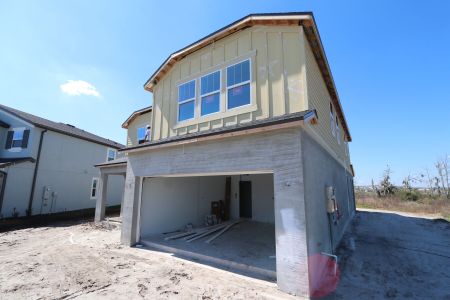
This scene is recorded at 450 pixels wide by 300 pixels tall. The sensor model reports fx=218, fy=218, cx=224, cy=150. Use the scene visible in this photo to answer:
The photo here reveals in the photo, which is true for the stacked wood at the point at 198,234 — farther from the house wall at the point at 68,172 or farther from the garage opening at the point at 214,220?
the house wall at the point at 68,172

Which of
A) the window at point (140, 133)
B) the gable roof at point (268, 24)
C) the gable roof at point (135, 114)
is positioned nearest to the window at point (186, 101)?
the gable roof at point (268, 24)

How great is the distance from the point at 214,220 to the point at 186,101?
6977 mm

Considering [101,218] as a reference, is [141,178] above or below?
above

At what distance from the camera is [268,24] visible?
260 inches

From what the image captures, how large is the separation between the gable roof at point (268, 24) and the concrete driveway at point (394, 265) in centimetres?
663

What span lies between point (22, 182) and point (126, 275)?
14.0m

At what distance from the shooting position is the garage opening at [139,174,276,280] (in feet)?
22.5

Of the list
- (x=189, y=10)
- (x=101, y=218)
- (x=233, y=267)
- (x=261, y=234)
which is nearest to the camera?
(x=233, y=267)

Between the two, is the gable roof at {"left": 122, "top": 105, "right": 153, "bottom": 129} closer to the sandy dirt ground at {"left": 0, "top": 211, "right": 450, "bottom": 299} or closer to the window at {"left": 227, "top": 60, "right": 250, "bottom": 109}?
the sandy dirt ground at {"left": 0, "top": 211, "right": 450, "bottom": 299}

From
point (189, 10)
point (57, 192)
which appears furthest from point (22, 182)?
point (189, 10)

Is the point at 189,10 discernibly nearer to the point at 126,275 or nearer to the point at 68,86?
the point at 126,275

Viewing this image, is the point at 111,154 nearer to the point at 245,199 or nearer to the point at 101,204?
the point at 101,204

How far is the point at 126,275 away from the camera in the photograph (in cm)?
555

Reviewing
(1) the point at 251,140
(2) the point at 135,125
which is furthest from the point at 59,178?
(1) the point at 251,140
